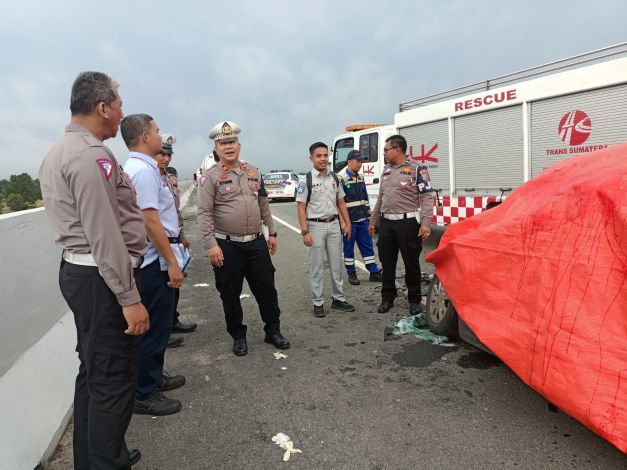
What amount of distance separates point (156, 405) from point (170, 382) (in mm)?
371

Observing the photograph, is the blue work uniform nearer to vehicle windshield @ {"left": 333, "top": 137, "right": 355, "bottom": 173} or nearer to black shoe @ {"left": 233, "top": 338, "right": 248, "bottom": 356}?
black shoe @ {"left": 233, "top": 338, "right": 248, "bottom": 356}

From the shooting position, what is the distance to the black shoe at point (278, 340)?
4.06 metres

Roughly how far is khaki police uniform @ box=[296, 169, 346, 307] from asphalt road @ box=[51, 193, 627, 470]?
2.46 feet

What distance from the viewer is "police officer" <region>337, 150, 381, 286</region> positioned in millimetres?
6609

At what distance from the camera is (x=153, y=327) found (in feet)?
10.4

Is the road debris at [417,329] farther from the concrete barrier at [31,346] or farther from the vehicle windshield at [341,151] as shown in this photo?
the vehicle windshield at [341,151]

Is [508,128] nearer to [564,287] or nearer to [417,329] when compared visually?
[417,329]

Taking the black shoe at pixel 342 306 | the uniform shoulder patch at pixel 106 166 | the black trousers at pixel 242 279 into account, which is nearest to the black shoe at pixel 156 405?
the black trousers at pixel 242 279

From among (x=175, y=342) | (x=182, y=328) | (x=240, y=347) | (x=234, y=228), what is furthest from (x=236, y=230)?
(x=182, y=328)

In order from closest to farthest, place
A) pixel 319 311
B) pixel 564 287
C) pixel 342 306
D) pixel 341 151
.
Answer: pixel 564 287 < pixel 319 311 < pixel 342 306 < pixel 341 151

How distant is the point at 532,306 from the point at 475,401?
87 cm

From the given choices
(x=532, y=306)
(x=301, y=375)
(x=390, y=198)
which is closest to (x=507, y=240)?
(x=532, y=306)

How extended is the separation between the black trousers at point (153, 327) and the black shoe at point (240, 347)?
889 mm

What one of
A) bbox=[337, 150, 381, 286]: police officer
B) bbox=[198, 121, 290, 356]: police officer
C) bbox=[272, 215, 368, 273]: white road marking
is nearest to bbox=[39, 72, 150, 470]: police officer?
bbox=[198, 121, 290, 356]: police officer
